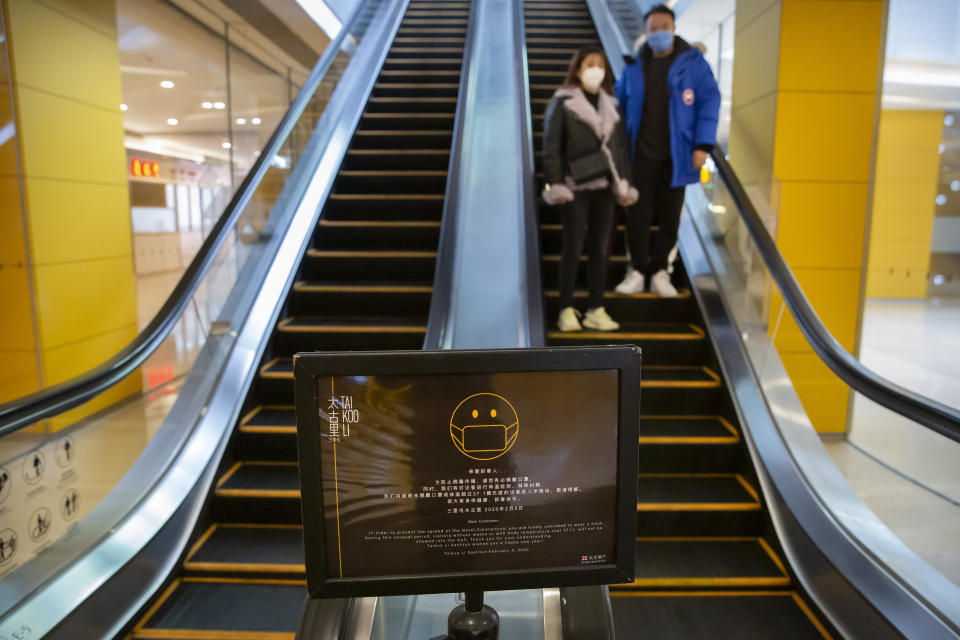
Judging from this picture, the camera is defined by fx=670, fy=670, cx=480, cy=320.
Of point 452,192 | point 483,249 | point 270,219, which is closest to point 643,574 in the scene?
point 483,249

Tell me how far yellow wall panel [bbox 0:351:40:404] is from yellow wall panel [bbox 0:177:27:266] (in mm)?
699

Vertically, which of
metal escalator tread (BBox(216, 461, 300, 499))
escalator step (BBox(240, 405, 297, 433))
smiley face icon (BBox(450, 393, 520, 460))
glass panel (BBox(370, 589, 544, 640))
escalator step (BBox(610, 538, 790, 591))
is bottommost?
escalator step (BBox(610, 538, 790, 591))

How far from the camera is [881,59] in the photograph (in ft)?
15.9

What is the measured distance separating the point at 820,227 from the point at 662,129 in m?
1.75

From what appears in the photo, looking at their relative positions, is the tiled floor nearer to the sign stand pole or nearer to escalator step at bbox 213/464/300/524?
the sign stand pole

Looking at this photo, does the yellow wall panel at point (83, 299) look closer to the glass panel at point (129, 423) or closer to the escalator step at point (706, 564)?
the glass panel at point (129, 423)

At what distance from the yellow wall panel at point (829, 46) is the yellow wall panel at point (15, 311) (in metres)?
5.78

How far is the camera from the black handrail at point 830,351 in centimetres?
209

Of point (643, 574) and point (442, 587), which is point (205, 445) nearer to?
point (643, 574)

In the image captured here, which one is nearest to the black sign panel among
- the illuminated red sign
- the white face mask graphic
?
the white face mask graphic

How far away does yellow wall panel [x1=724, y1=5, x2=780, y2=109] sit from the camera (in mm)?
4963

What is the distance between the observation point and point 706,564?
2.90m

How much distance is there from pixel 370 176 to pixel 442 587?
4.55 metres

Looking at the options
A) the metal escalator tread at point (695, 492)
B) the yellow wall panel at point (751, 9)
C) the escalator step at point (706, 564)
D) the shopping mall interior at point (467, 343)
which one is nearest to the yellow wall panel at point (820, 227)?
the shopping mall interior at point (467, 343)
